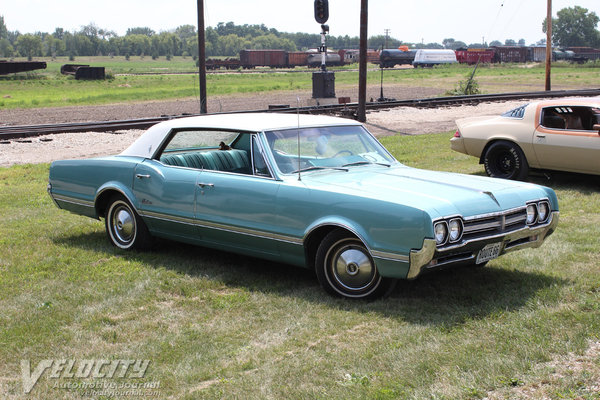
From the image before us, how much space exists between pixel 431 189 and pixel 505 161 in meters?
5.51

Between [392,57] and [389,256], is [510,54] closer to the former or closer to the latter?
[392,57]

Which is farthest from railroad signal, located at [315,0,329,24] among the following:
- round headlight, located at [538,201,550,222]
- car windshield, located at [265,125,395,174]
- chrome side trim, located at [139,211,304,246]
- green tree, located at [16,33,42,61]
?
green tree, located at [16,33,42,61]

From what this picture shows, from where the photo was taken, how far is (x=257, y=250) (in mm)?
5926

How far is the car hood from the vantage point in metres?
5.11

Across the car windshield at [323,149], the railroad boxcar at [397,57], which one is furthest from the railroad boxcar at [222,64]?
the car windshield at [323,149]

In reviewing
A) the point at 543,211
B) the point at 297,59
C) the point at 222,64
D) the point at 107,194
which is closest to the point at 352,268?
the point at 543,211

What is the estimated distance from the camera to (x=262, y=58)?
88.6 m

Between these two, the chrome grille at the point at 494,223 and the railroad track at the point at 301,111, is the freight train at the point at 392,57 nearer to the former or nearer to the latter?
the railroad track at the point at 301,111

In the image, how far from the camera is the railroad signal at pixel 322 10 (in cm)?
2350

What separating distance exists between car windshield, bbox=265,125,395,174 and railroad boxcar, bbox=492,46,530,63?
306 feet

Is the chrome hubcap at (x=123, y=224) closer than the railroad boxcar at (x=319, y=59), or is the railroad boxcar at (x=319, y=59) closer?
the chrome hubcap at (x=123, y=224)

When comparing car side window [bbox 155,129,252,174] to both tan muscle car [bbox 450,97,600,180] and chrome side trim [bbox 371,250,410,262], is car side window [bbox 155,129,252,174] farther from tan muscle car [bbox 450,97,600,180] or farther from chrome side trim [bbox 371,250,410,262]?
tan muscle car [bbox 450,97,600,180]

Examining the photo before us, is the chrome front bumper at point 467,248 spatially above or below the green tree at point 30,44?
below

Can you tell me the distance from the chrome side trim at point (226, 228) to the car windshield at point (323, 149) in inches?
21.1
